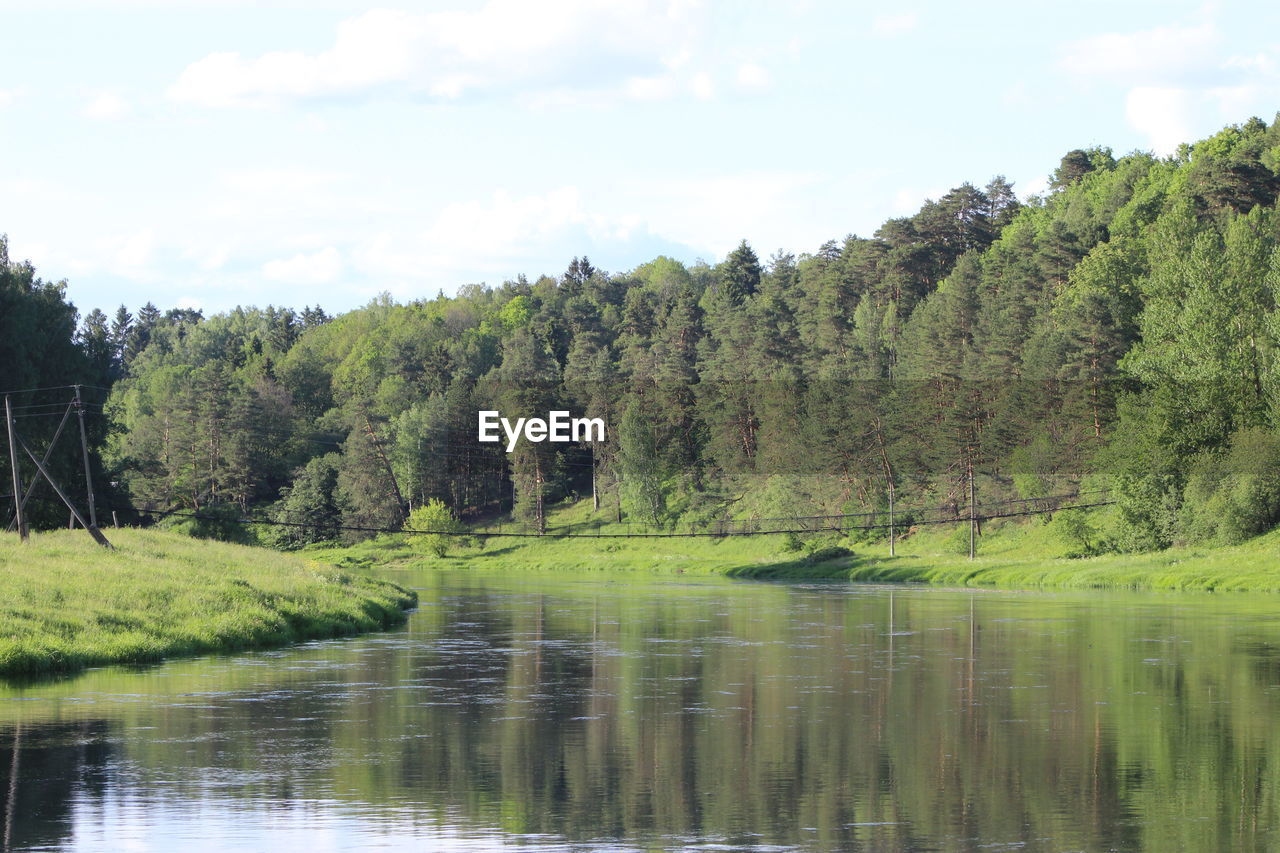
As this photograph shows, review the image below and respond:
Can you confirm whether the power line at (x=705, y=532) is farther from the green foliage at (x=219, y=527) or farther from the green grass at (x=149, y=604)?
the green grass at (x=149, y=604)

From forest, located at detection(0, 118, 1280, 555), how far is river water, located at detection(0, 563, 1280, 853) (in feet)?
112

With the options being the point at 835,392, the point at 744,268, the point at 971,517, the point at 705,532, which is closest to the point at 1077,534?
the point at 971,517

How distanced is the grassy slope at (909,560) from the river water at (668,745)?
2697 cm

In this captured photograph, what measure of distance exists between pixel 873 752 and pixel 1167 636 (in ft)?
87.0

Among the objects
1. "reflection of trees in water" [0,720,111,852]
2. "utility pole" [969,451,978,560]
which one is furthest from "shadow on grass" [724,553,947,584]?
"reflection of trees in water" [0,720,111,852]

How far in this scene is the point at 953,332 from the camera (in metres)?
120

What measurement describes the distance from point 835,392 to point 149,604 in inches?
3250

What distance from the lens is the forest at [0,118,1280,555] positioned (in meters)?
84.2

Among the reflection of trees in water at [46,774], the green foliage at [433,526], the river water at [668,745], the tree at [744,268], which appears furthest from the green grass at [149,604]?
the tree at [744,268]

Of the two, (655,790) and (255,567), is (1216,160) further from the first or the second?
(655,790)

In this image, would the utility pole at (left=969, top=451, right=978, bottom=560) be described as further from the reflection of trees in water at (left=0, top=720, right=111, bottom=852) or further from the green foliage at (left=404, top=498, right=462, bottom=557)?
the reflection of trees in water at (left=0, top=720, right=111, bottom=852)

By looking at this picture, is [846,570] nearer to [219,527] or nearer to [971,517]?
[971,517]

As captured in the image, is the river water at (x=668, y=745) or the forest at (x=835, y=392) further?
the forest at (x=835, y=392)

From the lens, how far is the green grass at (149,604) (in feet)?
125
